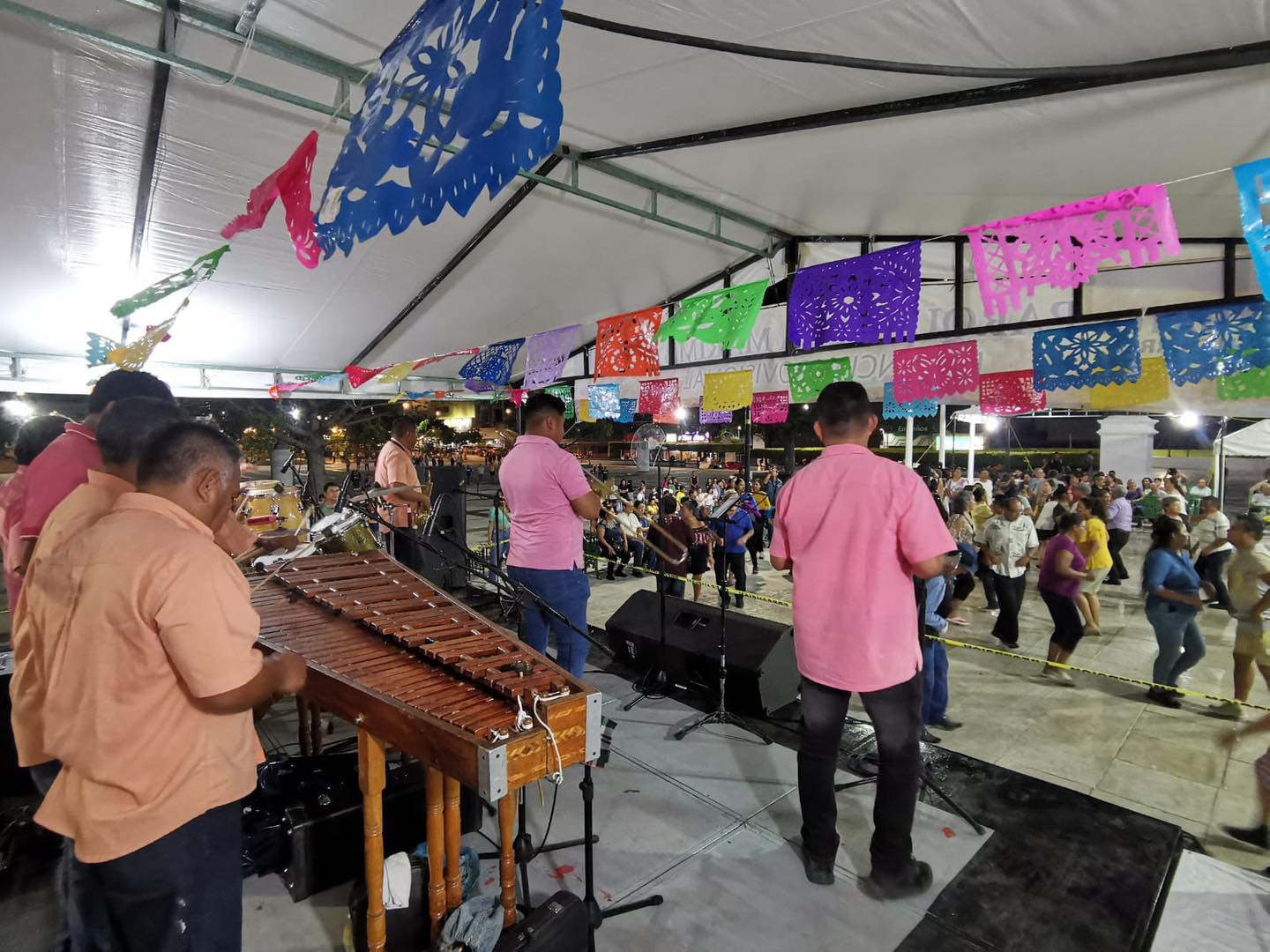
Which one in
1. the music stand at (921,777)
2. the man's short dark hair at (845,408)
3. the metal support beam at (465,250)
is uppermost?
the metal support beam at (465,250)

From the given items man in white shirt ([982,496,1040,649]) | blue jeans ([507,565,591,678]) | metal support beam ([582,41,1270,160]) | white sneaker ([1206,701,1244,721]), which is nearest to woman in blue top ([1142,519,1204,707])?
white sneaker ([1206,701,1244,721])

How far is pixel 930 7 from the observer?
3.14 metres

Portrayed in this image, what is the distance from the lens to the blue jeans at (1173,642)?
5039 mm

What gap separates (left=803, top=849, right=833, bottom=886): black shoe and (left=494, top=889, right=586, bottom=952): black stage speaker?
108cm

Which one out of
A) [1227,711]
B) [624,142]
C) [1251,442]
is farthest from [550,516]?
[1251,442]

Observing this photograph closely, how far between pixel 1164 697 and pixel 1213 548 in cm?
298

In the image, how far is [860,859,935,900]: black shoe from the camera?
8.64ft

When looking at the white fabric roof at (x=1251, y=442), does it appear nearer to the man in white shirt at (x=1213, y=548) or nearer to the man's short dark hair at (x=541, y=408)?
the man in white shirt at (x=1213, y=548)

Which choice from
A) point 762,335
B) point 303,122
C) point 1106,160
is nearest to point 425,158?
point 303,122

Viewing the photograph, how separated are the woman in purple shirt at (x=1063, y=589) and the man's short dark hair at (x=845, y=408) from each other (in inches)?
152

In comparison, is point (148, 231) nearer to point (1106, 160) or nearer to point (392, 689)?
point (392, 689)

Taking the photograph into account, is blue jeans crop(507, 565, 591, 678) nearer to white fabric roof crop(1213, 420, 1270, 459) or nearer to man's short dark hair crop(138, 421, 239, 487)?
man's short dark hair crop(138, 421, 239, 487)

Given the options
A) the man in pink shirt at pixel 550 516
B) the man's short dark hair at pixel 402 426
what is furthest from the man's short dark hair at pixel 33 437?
the man's short dark hair at pixel 402 426

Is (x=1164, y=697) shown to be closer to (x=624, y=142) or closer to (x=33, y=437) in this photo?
(x=624, y=142)
